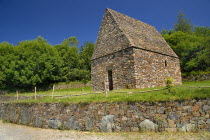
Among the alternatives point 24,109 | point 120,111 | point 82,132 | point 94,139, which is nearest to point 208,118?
point 120,111

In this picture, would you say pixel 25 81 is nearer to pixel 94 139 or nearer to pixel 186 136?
pixel 94 139

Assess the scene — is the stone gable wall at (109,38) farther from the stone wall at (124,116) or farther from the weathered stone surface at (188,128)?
the weathered stone surface at (188,128)

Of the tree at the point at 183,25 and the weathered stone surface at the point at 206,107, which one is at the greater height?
the tree at the point at 183,25

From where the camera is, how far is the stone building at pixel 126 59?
46.6ft

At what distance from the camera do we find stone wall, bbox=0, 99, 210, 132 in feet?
23.3

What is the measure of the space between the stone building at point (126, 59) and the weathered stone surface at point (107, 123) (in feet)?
19.0

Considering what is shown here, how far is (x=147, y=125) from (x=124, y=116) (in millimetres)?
1279

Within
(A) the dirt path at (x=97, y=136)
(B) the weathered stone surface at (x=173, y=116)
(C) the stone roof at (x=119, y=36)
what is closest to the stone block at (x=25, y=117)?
(A) the dirt path at (x=97, y=136)

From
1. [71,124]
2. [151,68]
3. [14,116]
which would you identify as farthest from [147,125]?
[14,116]

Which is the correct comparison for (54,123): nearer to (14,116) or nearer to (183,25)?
(14,116)

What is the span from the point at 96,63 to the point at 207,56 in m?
20.4

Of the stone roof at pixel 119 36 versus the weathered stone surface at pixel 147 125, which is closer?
the weathered stone surface at pixel 147 125

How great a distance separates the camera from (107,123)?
28.2 feet

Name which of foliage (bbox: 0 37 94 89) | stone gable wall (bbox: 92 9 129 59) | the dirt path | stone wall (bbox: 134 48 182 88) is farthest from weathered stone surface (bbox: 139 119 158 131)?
foliage (bbox: 0 37 94 89)
